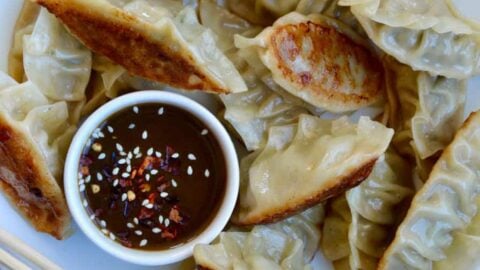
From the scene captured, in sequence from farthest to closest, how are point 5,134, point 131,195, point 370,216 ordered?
point 370,216, point 131,195, point 5,134

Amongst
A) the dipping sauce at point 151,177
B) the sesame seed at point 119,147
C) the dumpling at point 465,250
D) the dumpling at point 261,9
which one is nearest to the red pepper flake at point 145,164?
the dipping sauce at point 151,177

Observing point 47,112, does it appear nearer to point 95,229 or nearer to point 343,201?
point 95,229

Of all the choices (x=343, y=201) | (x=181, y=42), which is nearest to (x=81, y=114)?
(x=181, y=42)

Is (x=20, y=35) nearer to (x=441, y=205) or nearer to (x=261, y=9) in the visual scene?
(x=261, y=9)

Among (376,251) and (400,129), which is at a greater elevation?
(400,129)

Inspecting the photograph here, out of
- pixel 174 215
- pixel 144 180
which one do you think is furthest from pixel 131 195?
pixel 174 215

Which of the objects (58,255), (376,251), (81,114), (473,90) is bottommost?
(58,255)
